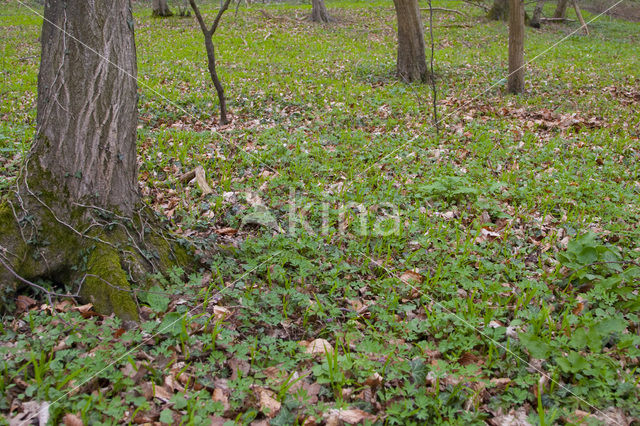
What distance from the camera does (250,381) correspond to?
2441 millimetres

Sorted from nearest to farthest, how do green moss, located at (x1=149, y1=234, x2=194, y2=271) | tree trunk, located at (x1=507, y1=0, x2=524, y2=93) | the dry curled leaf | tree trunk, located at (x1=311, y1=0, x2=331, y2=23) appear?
the dry curled leaf
green moss, located at (x1=149, y1=234, x2=194, y2=271)
tree trunk, located at (x1=507, y1=0, x2=524, y2=93)
tree trunk, located at (x1=311, y1=0, x2=331, y2=23)

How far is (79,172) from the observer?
3.02 metres

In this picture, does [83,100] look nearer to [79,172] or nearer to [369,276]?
[79,172]

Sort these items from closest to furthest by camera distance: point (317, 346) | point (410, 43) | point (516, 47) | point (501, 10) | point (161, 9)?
point (317, 346), point (516, 47), point (410, 43), point (501, 10), point (161, 9)

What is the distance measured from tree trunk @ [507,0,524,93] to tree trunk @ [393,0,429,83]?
5.58 ft

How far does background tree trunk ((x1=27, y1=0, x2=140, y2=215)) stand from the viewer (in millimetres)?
2902

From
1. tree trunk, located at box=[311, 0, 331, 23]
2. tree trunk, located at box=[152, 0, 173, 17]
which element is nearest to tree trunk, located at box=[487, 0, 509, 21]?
tree trunk, located at box=[311, 0, 331, 23]

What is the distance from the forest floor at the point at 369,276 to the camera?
7.77 ft

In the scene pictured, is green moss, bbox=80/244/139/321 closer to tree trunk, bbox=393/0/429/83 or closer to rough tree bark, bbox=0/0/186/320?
rough tree bark, bbox=0/0/186/320

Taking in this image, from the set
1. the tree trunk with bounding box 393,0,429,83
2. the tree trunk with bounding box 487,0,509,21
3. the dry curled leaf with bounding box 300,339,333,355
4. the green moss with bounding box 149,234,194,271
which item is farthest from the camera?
the tree trunk with bounding box 487,0,509,21

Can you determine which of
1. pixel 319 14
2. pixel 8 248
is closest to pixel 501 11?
pixel 319 14

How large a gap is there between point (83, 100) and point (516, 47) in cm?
777

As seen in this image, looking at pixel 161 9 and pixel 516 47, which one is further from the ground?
pixel 161 9

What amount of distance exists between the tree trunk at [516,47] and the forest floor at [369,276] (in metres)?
0.62
